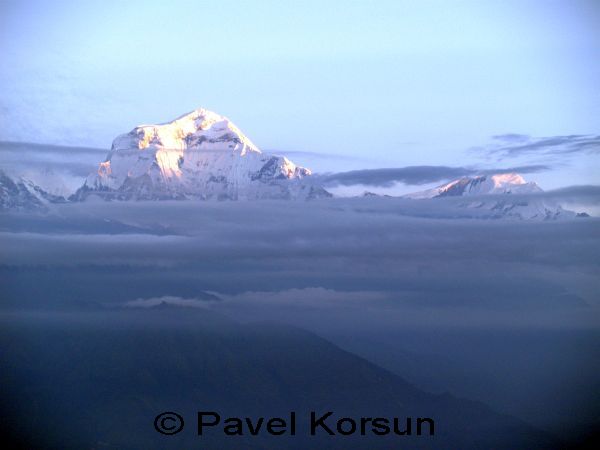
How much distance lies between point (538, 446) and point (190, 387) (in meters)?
9.28

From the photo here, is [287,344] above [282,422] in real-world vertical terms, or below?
above

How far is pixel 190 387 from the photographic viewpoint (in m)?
27.5

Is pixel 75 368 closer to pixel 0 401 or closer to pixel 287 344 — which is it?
pixel 0 401

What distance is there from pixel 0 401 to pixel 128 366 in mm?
3549

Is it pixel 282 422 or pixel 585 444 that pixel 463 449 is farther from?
pixel 282 422

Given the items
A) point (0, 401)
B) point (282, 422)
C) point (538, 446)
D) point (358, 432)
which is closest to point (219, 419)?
point (282, 422)

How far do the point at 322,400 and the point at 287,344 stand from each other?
6.22 feet

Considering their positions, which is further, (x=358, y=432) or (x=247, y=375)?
(x=247, y=375)

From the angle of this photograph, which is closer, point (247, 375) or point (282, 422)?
point (282, 422)

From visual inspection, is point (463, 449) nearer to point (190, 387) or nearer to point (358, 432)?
point (358, 432)

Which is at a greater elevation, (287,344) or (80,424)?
(287,344)

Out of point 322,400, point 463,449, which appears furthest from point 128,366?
point 463,449

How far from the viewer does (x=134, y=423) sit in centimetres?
2633

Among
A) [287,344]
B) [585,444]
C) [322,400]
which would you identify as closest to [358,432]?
[322,400]
